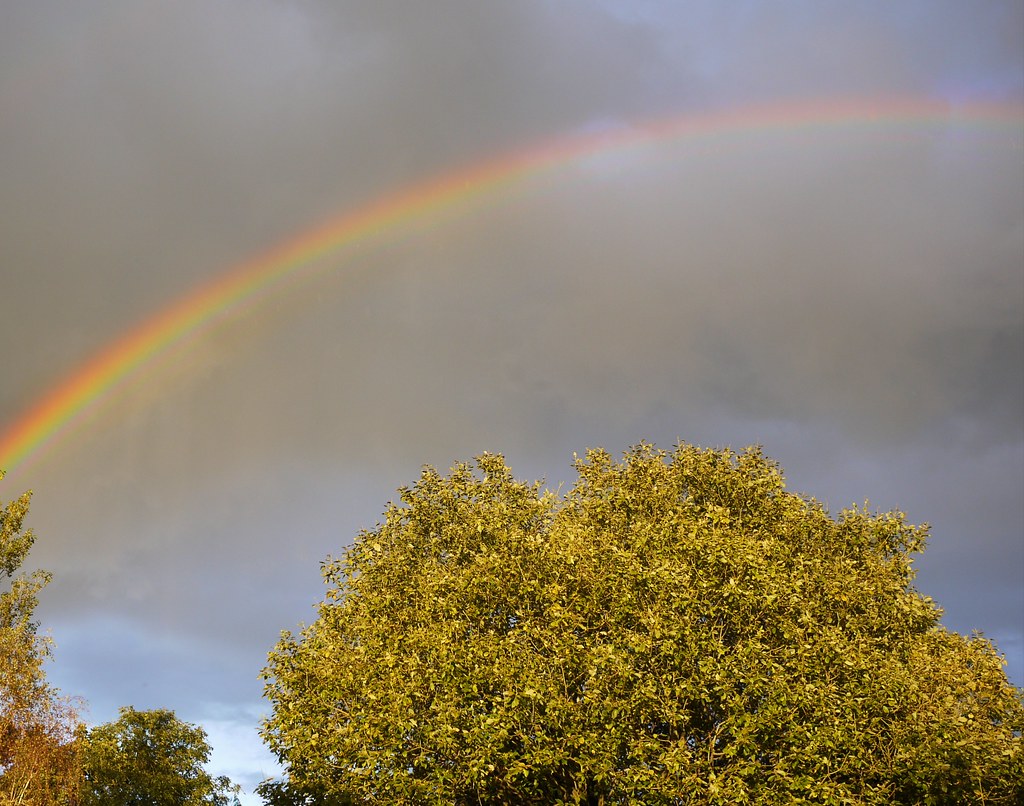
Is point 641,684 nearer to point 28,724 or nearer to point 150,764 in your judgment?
point 28,724

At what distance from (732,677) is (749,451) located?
617 inches

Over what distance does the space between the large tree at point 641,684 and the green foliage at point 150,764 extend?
151ft

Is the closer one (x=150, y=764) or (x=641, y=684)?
(x=641, y=684)

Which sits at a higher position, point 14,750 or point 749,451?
point 749,451

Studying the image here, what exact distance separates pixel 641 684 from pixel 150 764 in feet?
210

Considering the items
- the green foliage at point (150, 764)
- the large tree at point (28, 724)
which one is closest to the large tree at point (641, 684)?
the large tree at point (28, 724)

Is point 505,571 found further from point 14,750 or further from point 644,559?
point 14,750

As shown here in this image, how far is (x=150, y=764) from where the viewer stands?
2771 inches

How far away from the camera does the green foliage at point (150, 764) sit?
65812 millimetres

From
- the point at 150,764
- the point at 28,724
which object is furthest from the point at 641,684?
Result: the point at 150,764

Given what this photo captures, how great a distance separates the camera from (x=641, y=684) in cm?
2217

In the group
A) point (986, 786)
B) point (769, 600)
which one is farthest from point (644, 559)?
point (986, 786)

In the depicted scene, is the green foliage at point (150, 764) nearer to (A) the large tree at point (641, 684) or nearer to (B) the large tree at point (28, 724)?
(B) the large tree at point (28, 724)

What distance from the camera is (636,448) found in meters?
A: 35.5
